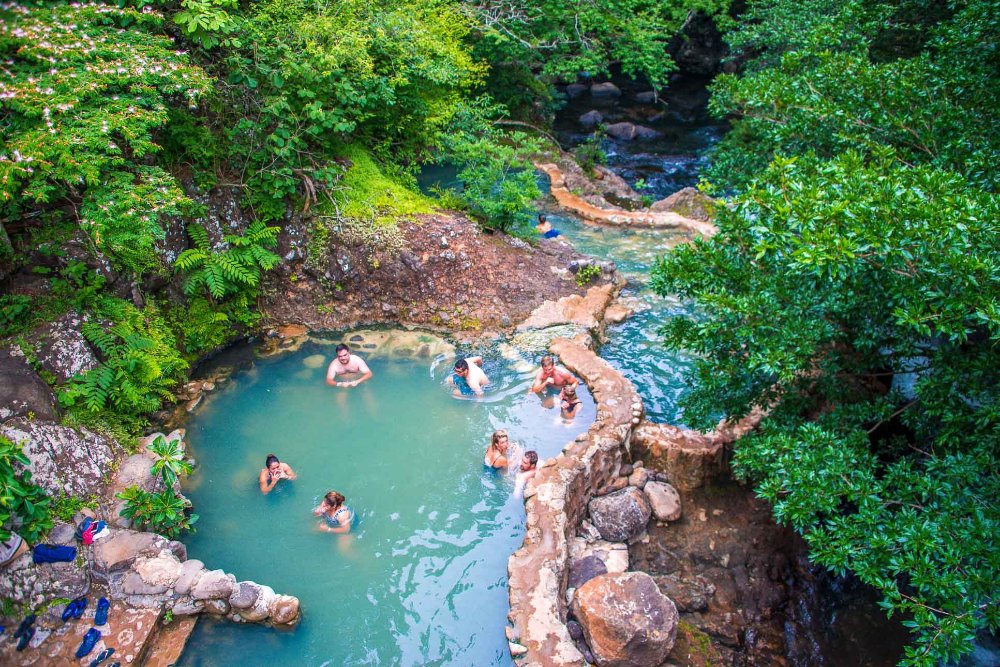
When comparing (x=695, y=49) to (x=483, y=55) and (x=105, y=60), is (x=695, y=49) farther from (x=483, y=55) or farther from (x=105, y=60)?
(x=105, y=60)

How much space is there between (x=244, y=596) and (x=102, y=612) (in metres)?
1.53

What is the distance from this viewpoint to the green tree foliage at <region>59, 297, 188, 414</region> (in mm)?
8102

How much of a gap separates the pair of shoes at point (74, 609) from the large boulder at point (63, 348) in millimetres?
3030

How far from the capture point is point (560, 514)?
7.22 metres

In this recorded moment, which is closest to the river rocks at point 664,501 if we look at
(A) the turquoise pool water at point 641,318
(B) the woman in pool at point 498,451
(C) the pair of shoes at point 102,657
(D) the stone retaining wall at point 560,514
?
(D) the stone retaining wall at point 560,514

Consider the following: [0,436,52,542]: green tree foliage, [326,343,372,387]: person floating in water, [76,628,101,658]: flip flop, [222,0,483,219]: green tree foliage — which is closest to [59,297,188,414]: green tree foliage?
[0,436,52,542]: green tree foliage

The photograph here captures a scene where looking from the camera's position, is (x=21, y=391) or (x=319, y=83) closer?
(x=21, y=391)

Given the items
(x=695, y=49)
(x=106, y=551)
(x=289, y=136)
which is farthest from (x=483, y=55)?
(x=106, y=551)

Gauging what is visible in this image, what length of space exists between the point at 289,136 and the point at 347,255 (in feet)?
7.62

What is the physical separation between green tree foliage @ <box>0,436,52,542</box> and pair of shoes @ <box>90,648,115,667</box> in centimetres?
158

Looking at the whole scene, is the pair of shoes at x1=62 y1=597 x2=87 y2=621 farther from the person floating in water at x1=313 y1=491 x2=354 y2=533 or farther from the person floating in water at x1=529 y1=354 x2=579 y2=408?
the person floating in water at x1=529 y1=354 x2=579 y2=408

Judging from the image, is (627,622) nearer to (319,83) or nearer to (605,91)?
(319,83)

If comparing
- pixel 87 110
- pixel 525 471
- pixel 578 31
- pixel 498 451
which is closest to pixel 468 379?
pixel 498 451

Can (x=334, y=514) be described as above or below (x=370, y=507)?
above
